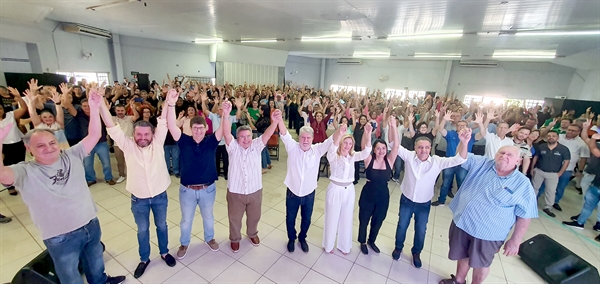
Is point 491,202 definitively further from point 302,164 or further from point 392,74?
point 392,74

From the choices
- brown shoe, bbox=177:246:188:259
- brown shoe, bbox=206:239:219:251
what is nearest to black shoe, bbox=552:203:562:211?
brown shoe, bbox=206:239:219:251

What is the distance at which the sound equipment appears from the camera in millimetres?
2135

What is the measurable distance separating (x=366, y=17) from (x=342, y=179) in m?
4.72

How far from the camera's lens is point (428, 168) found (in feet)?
9.27

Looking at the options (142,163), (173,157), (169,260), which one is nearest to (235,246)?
(169,260)

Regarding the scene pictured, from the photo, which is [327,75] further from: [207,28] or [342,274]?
[342,274]

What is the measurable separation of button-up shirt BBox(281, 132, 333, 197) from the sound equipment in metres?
2.41

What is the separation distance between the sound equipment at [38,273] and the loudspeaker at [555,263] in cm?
521

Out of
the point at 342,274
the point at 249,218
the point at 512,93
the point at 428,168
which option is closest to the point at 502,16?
the point at 428,168

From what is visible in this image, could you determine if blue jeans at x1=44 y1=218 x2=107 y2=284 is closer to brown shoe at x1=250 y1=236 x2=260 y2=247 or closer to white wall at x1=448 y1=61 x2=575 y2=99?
brown shoe at x1=250 y1=236 x2=260 y2=247

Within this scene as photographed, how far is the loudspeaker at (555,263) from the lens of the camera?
2684mm

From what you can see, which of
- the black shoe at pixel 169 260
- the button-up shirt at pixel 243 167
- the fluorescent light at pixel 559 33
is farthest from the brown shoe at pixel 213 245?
the fluorescent light at pixel 559 33

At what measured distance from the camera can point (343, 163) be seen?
2861mm

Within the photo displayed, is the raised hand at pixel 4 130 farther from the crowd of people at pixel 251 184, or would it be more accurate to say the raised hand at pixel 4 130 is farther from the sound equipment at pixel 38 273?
the sound equipment at pixel 38 273
